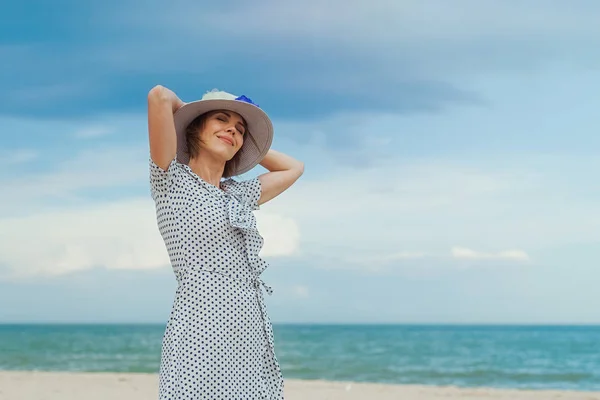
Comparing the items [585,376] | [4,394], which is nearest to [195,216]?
[4,394]

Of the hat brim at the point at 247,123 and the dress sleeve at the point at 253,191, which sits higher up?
the hat brim at the point at 247,123

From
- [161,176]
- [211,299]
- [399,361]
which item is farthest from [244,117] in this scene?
[399,361]

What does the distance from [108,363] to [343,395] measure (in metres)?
10.9

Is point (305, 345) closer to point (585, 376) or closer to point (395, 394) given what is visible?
point (585, 376)

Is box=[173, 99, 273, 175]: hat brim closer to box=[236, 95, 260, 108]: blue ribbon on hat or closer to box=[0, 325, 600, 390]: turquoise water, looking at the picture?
box=[236, 95, 260, 108]: blue ribbon on hat

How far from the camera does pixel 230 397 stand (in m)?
2.62

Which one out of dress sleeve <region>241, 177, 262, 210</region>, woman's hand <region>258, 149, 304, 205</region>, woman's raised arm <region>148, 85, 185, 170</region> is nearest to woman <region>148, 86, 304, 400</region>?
woman's raised arm <region>148, 85, 185, 170</region>

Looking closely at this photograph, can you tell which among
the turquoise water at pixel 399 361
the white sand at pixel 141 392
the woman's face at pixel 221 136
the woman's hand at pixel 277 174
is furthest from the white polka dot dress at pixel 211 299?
the turquoise water at pixel 399 361

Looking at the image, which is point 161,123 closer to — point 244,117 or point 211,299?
point 244,117

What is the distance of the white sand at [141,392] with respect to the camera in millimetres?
8109

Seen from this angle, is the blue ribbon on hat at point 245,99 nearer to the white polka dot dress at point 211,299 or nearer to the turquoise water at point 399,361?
the white polka dot dress at point 211,299

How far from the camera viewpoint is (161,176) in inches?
106

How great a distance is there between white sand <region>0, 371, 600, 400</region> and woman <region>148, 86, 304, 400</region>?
18.5 feet

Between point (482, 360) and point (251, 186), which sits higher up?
point (251, 186)
